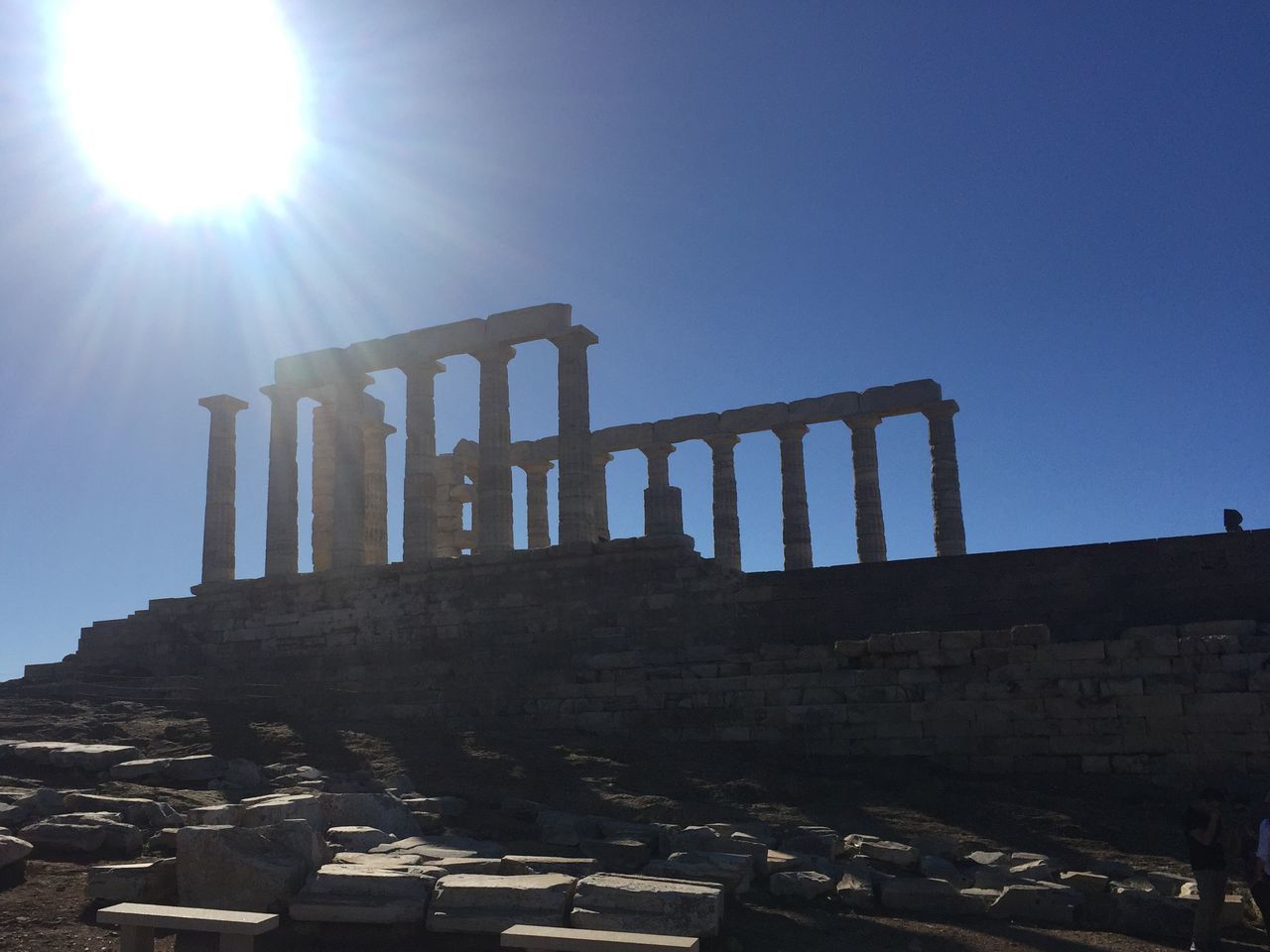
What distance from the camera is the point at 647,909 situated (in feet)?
27.8

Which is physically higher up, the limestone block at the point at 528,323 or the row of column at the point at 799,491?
the limestone block at the point at 528,323

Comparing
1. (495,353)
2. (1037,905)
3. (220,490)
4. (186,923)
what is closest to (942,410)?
(495,353)

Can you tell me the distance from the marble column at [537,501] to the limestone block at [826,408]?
9195mm

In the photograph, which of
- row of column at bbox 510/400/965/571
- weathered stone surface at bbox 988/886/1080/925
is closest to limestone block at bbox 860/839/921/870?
weathered stone surface at bbox 988/886/1080/925

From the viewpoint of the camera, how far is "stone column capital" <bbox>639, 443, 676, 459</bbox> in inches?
1430

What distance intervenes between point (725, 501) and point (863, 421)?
5.14 meters

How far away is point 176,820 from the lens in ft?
39.1

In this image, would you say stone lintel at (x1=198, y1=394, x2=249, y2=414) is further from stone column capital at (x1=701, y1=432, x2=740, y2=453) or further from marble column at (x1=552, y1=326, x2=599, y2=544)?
stone column capital at (x1=701, y1=432, x2=740, y2=453)

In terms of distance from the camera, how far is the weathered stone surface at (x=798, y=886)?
10.3 metres

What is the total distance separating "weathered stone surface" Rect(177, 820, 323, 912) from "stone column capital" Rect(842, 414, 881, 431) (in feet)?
86.6

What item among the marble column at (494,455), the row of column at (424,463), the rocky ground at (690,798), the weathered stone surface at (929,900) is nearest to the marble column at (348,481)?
the row of column at (424,463)

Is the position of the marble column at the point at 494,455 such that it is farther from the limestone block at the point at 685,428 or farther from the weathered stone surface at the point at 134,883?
the weathered stone surface at the point at 134,883

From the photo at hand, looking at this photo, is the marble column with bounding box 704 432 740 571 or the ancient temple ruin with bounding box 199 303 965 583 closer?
the ancient temple ruin with bounding box 199 303 965 583

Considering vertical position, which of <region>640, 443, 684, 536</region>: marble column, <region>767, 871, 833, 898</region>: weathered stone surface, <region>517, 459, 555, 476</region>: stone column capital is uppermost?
<region>517, 459, 555, 476</region>: stone column capital
